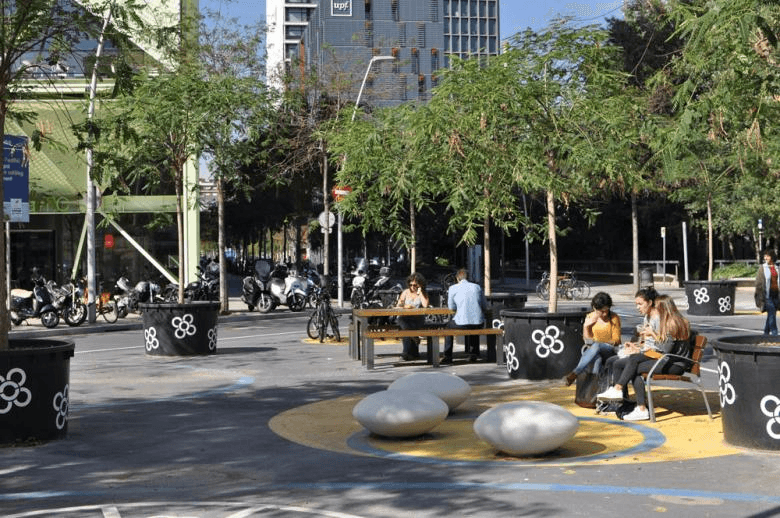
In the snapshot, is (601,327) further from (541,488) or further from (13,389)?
(13,389)

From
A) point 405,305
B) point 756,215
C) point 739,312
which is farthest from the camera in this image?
point 756,215

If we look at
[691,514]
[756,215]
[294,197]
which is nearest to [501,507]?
[691,514]

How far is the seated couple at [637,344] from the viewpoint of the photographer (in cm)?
1075

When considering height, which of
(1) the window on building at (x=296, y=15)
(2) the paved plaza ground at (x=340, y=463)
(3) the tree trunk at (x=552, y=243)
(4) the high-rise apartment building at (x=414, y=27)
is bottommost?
(2) the paved plaza ground at (x=340, y=463)

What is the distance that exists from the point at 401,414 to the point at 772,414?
3.05 meters

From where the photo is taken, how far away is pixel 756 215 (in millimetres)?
42562

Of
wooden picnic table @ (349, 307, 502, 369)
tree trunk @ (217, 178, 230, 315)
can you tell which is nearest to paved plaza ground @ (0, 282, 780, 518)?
wooden picnic table @ (349, 307, 502, 369)

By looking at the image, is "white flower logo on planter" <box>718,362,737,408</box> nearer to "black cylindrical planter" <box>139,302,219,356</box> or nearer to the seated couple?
the seated couple

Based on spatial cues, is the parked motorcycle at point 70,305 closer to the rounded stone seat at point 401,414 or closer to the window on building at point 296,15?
the rounded stone seat at point 401,414

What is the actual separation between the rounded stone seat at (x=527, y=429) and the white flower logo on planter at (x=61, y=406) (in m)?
3.82

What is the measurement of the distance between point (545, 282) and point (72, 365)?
26.0 m

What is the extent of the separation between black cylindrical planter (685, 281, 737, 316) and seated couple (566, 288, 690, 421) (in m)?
17.2

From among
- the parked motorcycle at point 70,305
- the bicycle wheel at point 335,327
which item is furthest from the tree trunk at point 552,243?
the parked motorcycle at point 70,305

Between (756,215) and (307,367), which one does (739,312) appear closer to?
(756,215)
